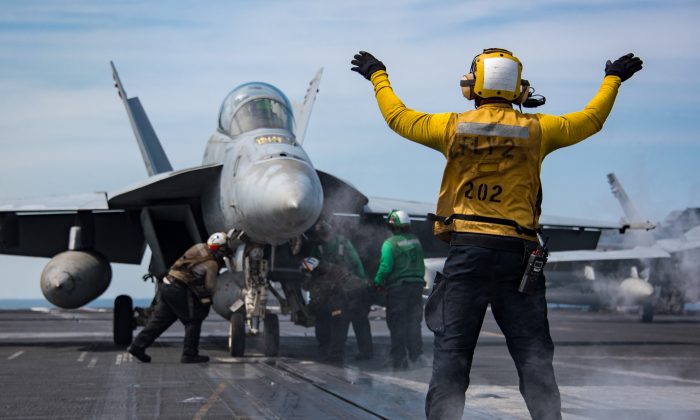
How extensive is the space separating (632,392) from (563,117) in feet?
15.4

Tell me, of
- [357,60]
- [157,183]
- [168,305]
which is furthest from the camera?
[157,183]

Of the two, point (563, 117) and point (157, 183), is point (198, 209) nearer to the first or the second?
point (157, 183)

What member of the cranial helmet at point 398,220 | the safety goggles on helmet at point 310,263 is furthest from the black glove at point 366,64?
the safety goggles on helmet at point 310,263

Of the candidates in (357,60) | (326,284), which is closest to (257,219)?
(326,284)

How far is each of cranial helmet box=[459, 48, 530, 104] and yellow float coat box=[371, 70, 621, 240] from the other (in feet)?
0.24

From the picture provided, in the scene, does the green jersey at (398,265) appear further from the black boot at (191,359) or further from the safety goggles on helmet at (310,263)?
the black boot at (191,359)

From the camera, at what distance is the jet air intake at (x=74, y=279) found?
14938 millimetres

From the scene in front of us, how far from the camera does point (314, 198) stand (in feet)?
36.8

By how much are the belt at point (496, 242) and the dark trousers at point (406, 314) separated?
283 inches

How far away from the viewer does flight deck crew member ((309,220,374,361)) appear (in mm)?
13121

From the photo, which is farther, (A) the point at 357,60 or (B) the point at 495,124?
(A) the point at 357,60

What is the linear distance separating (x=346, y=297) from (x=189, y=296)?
2.17 metres

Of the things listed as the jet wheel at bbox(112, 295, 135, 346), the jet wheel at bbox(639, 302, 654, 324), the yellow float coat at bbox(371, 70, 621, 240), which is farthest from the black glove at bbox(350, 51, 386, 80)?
the jet wheel at bbox(639, 302, 654, 324)

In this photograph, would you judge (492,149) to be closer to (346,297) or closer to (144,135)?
(346,297)
